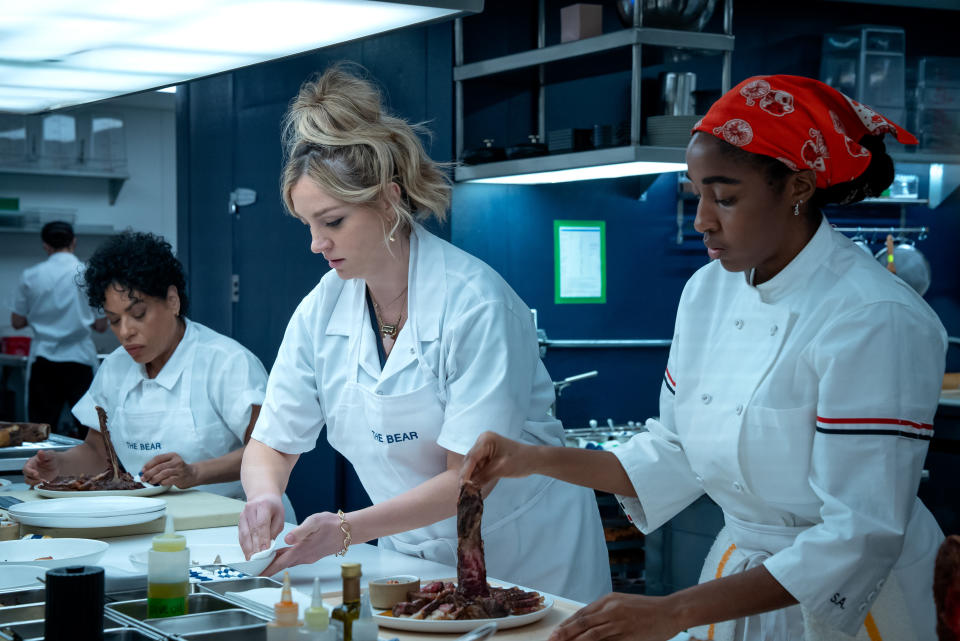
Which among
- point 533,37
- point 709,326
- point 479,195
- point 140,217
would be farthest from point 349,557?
point 140,217

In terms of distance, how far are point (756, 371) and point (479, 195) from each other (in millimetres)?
2468

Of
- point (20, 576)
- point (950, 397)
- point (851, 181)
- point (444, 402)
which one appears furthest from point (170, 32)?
point (950, 397)

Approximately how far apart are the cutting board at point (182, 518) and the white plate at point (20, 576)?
0.42 m

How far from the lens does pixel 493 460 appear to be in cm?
189

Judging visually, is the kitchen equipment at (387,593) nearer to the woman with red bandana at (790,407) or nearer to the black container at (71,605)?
the woman with red bandana at (790,407)

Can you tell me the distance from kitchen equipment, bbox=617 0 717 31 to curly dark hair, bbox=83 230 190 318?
1676 millimetres

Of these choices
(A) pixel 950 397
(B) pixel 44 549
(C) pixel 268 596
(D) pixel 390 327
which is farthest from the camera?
(A) pixel 950 397

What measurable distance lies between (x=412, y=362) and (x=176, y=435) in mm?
1171

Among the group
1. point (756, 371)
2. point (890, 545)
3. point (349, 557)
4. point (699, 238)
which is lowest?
point (349, 557)

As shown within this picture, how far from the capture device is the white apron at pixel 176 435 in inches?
126

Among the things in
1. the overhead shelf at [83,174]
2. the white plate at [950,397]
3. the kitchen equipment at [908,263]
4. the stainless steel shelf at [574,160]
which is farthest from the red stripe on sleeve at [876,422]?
the overhead shelf at [83,174]

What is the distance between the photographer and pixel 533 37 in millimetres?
4262

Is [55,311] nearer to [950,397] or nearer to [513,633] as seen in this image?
[950,397]

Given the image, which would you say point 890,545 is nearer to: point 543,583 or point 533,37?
point 543,583
